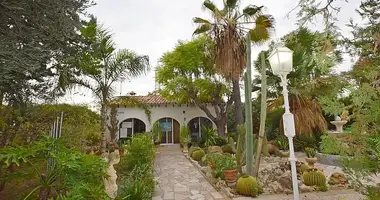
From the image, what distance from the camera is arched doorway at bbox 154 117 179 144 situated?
2238 cm

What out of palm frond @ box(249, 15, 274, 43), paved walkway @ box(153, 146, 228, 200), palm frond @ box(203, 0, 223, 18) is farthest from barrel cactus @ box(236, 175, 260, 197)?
palm frond @ box(203, 0, 223, 18)

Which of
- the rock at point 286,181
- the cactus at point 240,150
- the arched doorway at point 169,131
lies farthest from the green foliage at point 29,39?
the arched doorway at point 169,131

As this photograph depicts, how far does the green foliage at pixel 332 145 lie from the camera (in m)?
2.65

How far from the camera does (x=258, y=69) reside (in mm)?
16672

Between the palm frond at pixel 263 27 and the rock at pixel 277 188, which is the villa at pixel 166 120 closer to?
the palm frond at pixel 263 27

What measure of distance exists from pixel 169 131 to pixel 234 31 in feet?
41.4

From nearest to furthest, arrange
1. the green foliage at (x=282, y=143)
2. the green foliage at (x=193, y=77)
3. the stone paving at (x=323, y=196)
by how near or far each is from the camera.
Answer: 1. the stone paving at (x=323, y=196)
2. the green foliage at (x=282, y=143)
3. the green foliage at (x=193, y=77)

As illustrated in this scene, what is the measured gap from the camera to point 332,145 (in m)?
2.71

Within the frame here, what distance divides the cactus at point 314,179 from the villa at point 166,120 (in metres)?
14.7

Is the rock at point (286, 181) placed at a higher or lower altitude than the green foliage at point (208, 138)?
lower

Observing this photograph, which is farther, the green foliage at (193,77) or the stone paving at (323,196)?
the green foliage at (193,77)

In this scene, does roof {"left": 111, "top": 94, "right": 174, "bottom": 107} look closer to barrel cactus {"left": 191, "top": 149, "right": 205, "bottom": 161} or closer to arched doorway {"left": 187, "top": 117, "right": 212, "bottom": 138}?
arched doorway {"left": 187, "top": 117, "right": 212, "bottom": 138}

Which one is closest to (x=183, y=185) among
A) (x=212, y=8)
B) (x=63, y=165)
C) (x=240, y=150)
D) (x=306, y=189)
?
(x=240, y=150)

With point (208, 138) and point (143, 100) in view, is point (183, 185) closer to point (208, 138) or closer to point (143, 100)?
point (208, 138)
